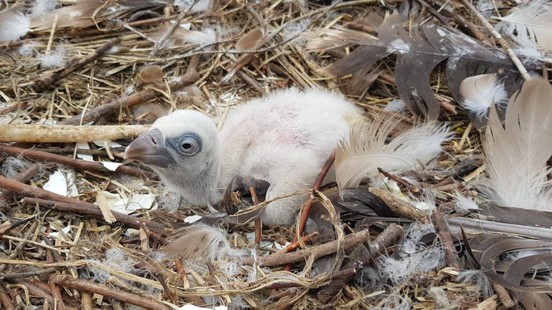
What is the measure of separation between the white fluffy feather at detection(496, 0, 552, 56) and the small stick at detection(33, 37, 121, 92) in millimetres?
1598

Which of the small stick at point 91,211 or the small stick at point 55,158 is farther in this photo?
the small stick at point 55,158

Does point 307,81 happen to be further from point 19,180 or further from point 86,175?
point 19,180

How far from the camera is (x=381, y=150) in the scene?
235cm

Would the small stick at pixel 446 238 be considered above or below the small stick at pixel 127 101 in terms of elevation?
above

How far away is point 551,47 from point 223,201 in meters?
1.36

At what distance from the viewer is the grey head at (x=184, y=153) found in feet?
7.68

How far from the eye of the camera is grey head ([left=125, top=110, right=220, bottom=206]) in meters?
2.34

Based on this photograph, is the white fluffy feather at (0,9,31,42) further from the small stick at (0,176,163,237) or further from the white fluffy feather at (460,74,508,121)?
the white fluffy feather at (460,74,508,121)

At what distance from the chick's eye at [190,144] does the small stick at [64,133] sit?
25 cm

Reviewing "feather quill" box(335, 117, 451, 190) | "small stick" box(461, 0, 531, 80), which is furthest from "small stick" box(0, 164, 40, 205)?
"small stick" box(461, 0, 531, 80)

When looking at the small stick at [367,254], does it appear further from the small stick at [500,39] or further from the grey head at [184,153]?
the small stick at [500,39]

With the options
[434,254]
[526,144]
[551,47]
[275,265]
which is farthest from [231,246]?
[551,47]

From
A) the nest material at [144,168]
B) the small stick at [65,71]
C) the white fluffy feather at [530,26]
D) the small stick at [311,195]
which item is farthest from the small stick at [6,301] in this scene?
the white fluffy feather at [530,26]

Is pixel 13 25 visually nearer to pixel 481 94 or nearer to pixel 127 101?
pixel 127 101
